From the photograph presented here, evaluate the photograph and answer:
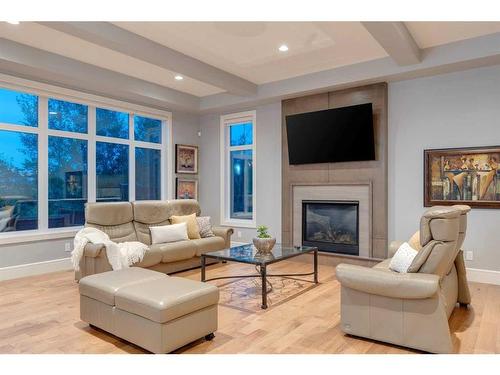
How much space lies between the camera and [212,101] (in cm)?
645

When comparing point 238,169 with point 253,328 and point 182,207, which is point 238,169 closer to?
point 182,207

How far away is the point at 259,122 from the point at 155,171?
2093 millimetres

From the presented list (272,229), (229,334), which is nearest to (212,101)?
(272,229)

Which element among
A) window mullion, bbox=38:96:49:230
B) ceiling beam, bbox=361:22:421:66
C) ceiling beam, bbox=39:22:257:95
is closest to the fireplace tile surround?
ceiling beam, bbox=361:22:421:66

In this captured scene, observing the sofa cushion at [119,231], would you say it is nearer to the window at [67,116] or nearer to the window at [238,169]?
the window at [67,116]

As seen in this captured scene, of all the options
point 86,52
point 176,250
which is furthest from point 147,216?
point 86,52

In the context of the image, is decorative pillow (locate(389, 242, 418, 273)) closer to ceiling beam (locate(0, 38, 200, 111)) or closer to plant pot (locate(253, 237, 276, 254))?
plant pot (locate(253, 237, 276, 254))

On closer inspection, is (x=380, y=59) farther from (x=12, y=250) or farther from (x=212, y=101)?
(x=12, y=250)

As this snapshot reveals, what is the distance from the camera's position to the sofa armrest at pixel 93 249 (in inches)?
157

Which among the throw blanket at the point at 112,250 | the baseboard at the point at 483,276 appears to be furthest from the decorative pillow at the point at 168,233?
the baseboard at the point at 483,276

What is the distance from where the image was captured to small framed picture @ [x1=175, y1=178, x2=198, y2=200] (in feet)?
22.1

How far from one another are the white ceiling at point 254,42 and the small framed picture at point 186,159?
5.75 feet

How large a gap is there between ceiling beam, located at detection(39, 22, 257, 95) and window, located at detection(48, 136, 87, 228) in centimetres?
203
